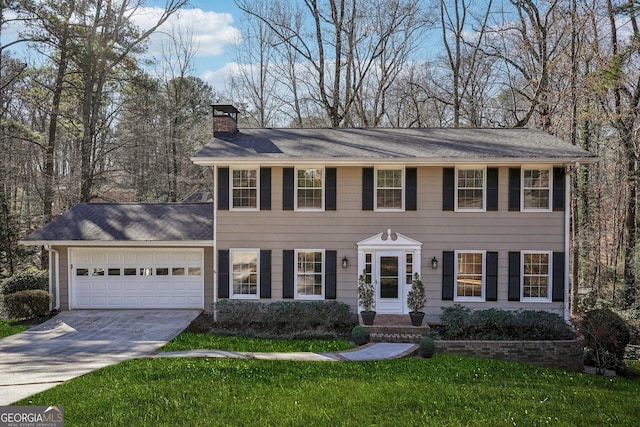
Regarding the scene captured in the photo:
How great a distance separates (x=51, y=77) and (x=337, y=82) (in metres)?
13.3

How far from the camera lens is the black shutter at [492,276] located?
13648 millimetres

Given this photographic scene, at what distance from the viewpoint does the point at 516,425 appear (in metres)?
6.13

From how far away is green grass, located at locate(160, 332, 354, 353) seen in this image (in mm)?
10852

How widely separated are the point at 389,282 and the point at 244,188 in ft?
17.2

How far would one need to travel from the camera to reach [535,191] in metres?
13.8

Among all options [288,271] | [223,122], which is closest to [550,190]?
[288,271]

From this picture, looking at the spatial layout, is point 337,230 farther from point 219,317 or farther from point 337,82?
point 337,82

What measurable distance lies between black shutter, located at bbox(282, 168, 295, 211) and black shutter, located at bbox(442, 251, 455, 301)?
15.9 feet

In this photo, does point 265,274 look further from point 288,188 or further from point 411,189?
point 411,189

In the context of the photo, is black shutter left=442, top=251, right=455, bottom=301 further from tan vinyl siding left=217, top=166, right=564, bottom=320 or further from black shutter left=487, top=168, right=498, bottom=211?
black shutter left=487, top=168, right=498, bottom=211

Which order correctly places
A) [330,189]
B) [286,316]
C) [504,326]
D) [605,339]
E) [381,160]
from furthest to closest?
[330,189]
[381,160]
[286,316]
[504,326]
[605,339]

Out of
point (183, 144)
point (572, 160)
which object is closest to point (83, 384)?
point (572, 160)

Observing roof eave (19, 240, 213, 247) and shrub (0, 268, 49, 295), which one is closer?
roof eave (19, 240, 213, 247)

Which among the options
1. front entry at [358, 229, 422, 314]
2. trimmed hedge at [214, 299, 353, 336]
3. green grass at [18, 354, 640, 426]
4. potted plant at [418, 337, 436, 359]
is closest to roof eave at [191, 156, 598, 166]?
front entry at [358, 229, 422, 314]
